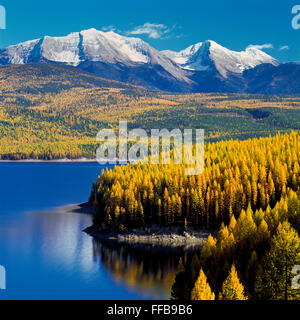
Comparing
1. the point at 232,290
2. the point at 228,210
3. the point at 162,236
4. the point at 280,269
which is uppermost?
the point at 228,210

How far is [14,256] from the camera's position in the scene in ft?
321

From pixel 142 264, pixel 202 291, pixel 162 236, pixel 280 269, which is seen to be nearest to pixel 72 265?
pixel 142 264

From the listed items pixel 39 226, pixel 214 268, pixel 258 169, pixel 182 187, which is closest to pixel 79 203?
pixel 39 226

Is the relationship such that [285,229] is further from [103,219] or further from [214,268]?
[103,219]

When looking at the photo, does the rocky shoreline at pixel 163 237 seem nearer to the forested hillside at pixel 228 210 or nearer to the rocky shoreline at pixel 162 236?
the rocky shoreline at pixel 162 236

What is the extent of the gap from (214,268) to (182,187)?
5379 centimetres

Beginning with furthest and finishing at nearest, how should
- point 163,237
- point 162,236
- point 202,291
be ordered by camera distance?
point 162,236
point 163,237
point 202,291

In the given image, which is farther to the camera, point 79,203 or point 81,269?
point 79,203

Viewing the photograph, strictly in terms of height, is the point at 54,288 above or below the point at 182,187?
below

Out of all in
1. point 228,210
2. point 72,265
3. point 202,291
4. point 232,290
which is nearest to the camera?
point 202,291

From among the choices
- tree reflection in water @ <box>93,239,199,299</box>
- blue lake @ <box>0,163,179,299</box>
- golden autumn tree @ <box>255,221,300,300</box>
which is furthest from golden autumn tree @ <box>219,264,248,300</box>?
blue lake @ <box>0,163,179,299</box>

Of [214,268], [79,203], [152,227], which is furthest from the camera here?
[79,203]

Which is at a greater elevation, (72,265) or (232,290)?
(232,290)

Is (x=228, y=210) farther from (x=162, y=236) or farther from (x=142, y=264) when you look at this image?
(x=142, y=264)
